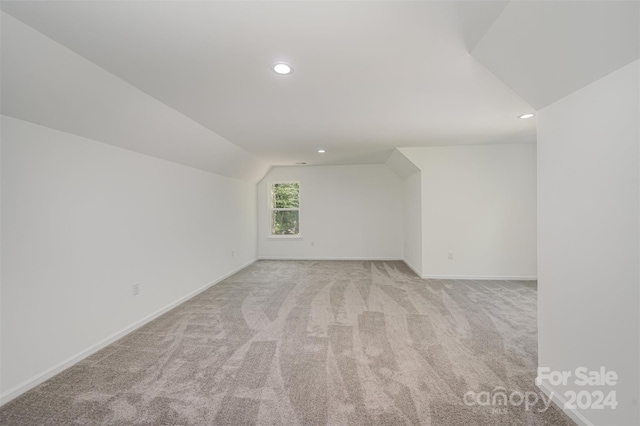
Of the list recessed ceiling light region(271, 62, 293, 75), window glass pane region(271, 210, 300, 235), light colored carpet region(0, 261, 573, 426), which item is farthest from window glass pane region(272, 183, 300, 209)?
recessed ceiling light region(271, 62, 293, 75)

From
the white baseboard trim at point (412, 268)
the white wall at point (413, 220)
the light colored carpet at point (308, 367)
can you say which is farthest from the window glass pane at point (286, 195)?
the light colored carpet at point (308, 367)

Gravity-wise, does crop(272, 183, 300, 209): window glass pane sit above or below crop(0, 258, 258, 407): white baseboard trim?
above

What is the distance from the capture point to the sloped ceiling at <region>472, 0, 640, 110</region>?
43.4 inches

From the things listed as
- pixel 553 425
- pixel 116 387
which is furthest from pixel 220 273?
pixel 553 425

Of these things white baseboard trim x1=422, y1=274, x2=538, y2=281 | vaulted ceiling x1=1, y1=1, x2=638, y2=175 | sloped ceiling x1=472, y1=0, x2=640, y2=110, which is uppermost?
vaulted ceiling x1=1, y1=1, x2=638, y2=175

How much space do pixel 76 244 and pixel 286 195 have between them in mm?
4783

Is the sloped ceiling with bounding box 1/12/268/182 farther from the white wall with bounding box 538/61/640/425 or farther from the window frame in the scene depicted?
the window frame

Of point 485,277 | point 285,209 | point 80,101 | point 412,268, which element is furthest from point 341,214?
point 80,101

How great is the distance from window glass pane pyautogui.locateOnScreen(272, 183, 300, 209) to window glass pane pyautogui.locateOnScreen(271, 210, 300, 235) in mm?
156

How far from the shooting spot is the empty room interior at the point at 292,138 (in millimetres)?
1323

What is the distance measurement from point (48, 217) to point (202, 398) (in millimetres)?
1754

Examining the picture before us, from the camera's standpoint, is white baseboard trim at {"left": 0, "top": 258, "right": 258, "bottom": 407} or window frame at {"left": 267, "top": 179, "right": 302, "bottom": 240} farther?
A: window frame at {"left": 267, "top": 179, "right": 302, "bottom": 240}

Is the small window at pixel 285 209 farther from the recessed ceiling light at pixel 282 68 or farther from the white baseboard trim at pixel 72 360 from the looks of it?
the recessed ceiling light at pixel 282 68

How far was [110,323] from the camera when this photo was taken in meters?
2.50
